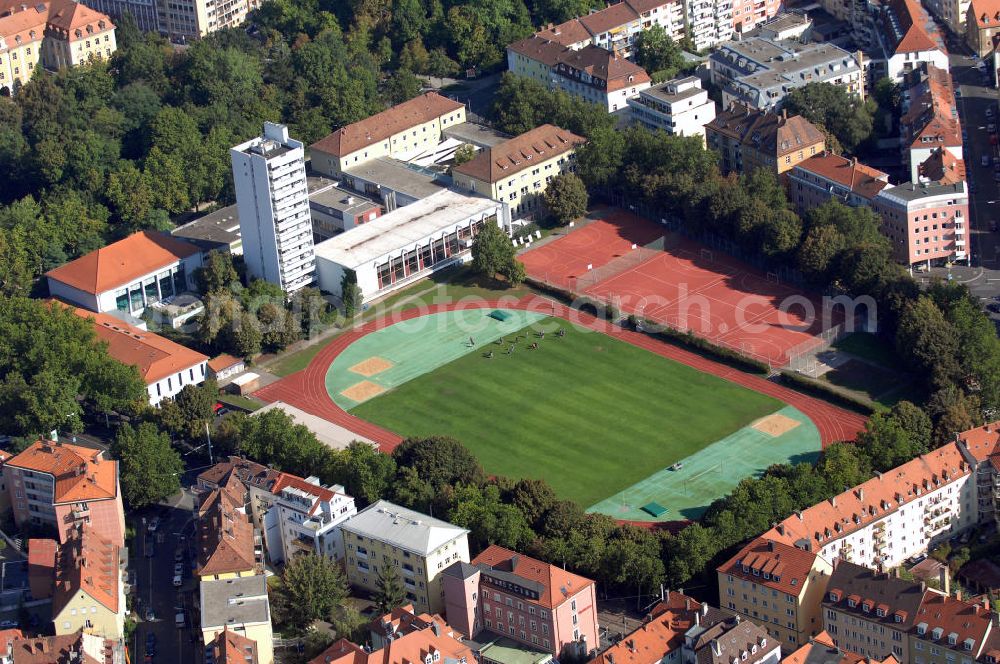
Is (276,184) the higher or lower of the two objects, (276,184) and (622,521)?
the higher

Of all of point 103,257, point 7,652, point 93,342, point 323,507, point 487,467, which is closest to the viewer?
point 7,652

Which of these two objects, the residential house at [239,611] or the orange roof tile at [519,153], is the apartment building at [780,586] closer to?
the residential house at [239,611]

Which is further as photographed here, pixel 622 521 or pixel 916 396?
pixel 916 396

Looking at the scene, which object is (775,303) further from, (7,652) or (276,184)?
(7,652)

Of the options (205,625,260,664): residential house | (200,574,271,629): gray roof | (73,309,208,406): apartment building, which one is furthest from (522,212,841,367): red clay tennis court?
(205,625,260,664): residential house

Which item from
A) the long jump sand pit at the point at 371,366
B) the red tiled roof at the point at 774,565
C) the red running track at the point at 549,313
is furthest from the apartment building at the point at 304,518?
the red tiled roof at the point at 774,565

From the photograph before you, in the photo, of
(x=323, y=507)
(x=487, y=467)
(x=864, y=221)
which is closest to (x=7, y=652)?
(x=323, y=507)
